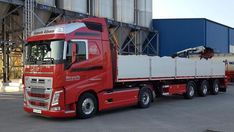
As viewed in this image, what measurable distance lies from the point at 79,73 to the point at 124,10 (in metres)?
21.1

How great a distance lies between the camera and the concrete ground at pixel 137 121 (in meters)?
10.3

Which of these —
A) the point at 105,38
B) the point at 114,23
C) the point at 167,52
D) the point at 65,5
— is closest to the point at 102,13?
the point at 114,23

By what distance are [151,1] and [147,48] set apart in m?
4.56

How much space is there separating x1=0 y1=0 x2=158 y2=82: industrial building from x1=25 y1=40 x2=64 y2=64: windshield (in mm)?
5461

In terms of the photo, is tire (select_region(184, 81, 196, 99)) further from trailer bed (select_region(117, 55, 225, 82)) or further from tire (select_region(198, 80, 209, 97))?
tire (select_region(198, 80, 209, 97))

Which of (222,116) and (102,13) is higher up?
(102,13)

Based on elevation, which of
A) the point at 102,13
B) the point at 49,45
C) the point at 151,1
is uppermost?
the point at 151,1

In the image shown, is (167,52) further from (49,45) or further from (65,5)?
(49,45)

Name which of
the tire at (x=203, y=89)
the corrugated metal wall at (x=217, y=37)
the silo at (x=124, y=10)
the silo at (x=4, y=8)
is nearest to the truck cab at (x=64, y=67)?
the tire at (x=203, y=89)

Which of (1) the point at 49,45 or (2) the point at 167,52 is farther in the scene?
(2) the point at 167,52

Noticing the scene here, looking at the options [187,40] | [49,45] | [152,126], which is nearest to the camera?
[152,126]

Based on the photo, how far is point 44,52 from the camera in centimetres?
1188

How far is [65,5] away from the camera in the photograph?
2559cm

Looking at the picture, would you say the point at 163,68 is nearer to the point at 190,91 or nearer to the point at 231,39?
the point at 190,91
